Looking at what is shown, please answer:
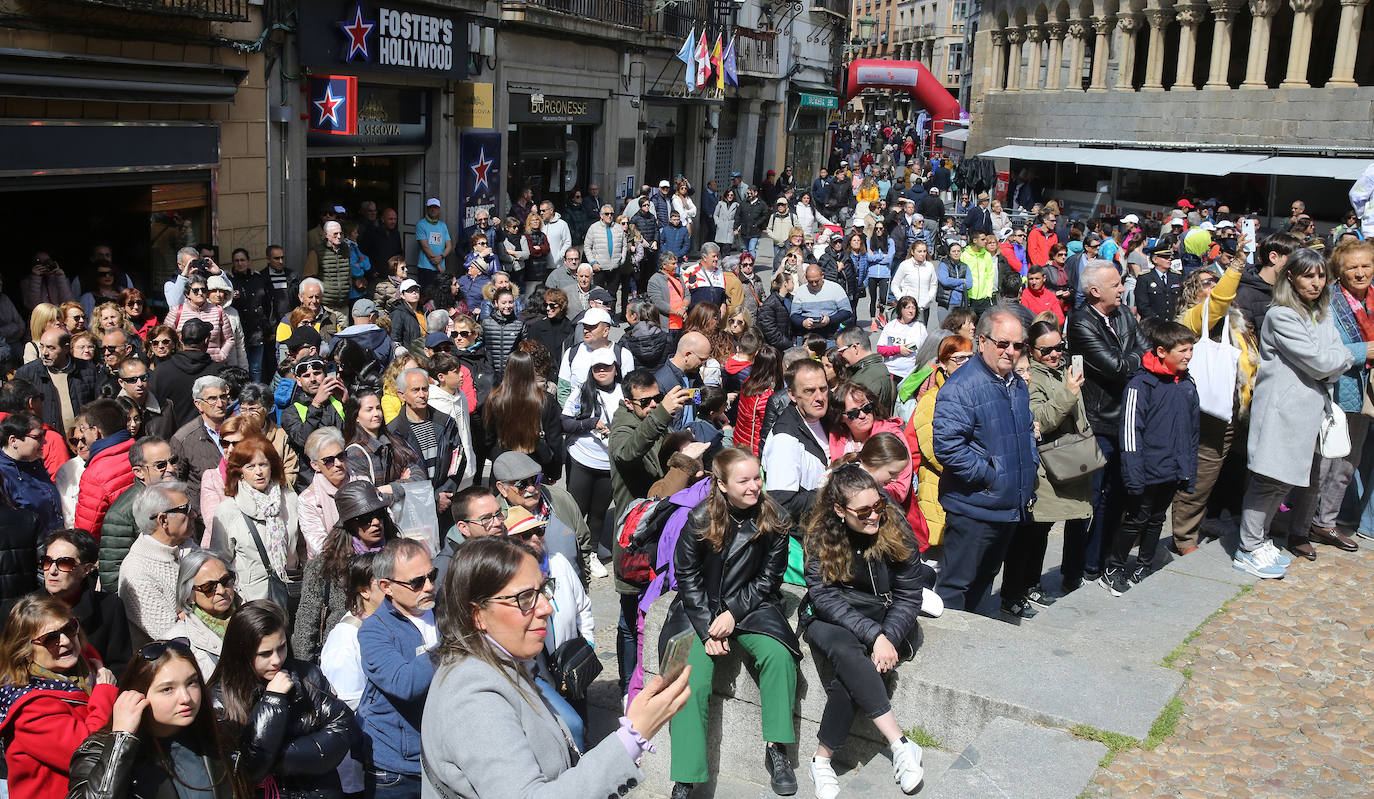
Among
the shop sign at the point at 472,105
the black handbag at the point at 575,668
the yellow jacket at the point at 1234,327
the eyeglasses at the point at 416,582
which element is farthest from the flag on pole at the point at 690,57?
the black handbag at the point at 575,668

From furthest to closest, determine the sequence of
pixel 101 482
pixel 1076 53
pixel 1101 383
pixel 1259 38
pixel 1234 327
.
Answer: pixel 1076 53 → pixel 1259 38 → pixel 1234 327 → pixel 1101 383 → pixel 101 482

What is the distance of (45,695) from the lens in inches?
163

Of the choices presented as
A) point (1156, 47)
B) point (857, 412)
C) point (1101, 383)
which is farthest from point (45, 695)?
point (1156, 47)

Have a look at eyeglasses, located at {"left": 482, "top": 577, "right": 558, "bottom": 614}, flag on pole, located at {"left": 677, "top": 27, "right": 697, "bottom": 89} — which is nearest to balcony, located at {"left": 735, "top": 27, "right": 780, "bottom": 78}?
flag on pole, located at {"left": 677, "top": 27, "right": 697, "bottom": 89}

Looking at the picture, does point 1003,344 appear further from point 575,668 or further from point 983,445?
point 575,668

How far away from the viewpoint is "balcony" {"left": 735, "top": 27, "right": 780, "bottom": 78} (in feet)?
102

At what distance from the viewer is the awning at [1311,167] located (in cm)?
2477

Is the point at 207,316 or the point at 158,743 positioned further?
the point at 207,316

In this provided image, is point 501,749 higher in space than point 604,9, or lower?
lower

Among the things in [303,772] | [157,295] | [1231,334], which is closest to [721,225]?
[157,295]

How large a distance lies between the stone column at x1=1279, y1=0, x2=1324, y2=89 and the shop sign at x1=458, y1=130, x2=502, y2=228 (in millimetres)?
21307

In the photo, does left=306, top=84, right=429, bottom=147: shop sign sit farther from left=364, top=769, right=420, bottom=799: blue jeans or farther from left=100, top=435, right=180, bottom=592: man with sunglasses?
left=364, top=769, right=420, bottom=799: blue jeans

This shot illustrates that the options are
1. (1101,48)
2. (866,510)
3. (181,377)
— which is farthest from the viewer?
(1101,48)

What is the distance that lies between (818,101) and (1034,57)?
8726 millimetres
